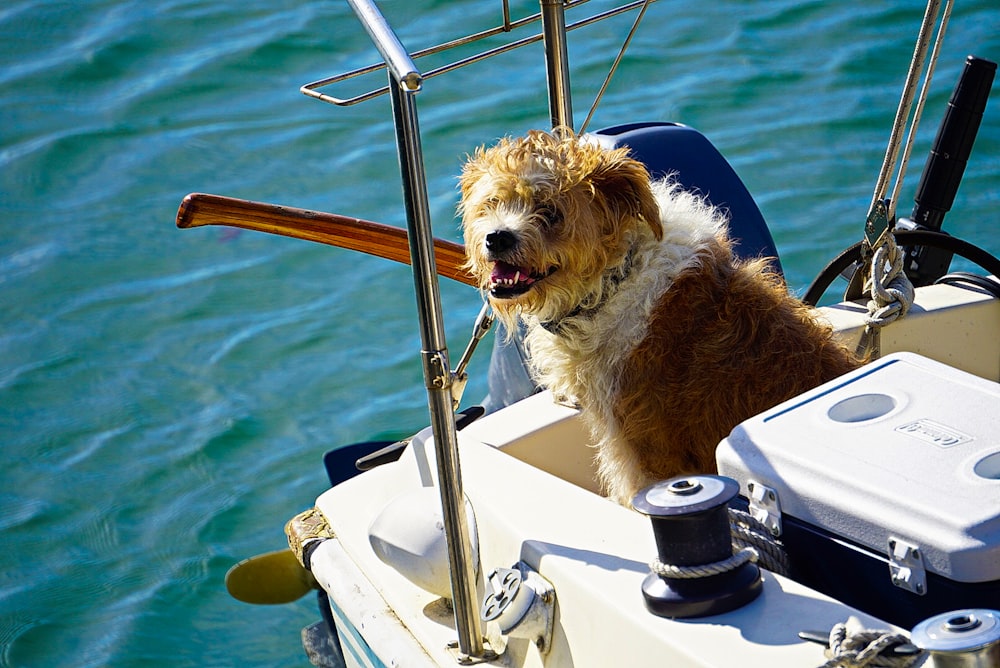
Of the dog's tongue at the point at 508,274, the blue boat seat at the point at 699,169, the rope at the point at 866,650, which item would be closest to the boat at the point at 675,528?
the rope at the point at 866,650

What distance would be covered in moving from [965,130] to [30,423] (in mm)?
4411

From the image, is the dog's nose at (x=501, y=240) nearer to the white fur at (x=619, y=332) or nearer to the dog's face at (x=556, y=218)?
the dog's face at (x=556, y=218)

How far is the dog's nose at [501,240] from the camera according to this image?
2.24m

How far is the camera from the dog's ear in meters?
2.24

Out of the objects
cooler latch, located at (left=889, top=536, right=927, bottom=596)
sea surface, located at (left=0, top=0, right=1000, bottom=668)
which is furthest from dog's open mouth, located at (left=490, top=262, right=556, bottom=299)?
sea surface, located at (left=0, top=0, right=1000, bottom=668)

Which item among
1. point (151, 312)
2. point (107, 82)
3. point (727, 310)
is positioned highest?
point (107, 82)

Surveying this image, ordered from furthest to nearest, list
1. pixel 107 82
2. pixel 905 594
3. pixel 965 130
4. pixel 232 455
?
pixel 107 82, pixel 232 455, pixel 965 130, pixel 905 594

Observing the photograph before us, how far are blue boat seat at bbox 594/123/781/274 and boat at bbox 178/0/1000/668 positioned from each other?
0.53 meters

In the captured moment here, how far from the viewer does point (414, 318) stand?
20.1 ft

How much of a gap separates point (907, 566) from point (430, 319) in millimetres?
734

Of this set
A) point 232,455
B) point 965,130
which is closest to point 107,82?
point 232,455

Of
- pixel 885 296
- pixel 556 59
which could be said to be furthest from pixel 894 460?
pixel 556 59

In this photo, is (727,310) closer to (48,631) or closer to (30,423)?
(48,631)

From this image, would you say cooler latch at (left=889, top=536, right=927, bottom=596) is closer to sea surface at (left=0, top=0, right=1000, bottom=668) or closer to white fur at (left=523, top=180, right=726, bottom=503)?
white fur at (left=523, top=180, right=726, bottom=503)
